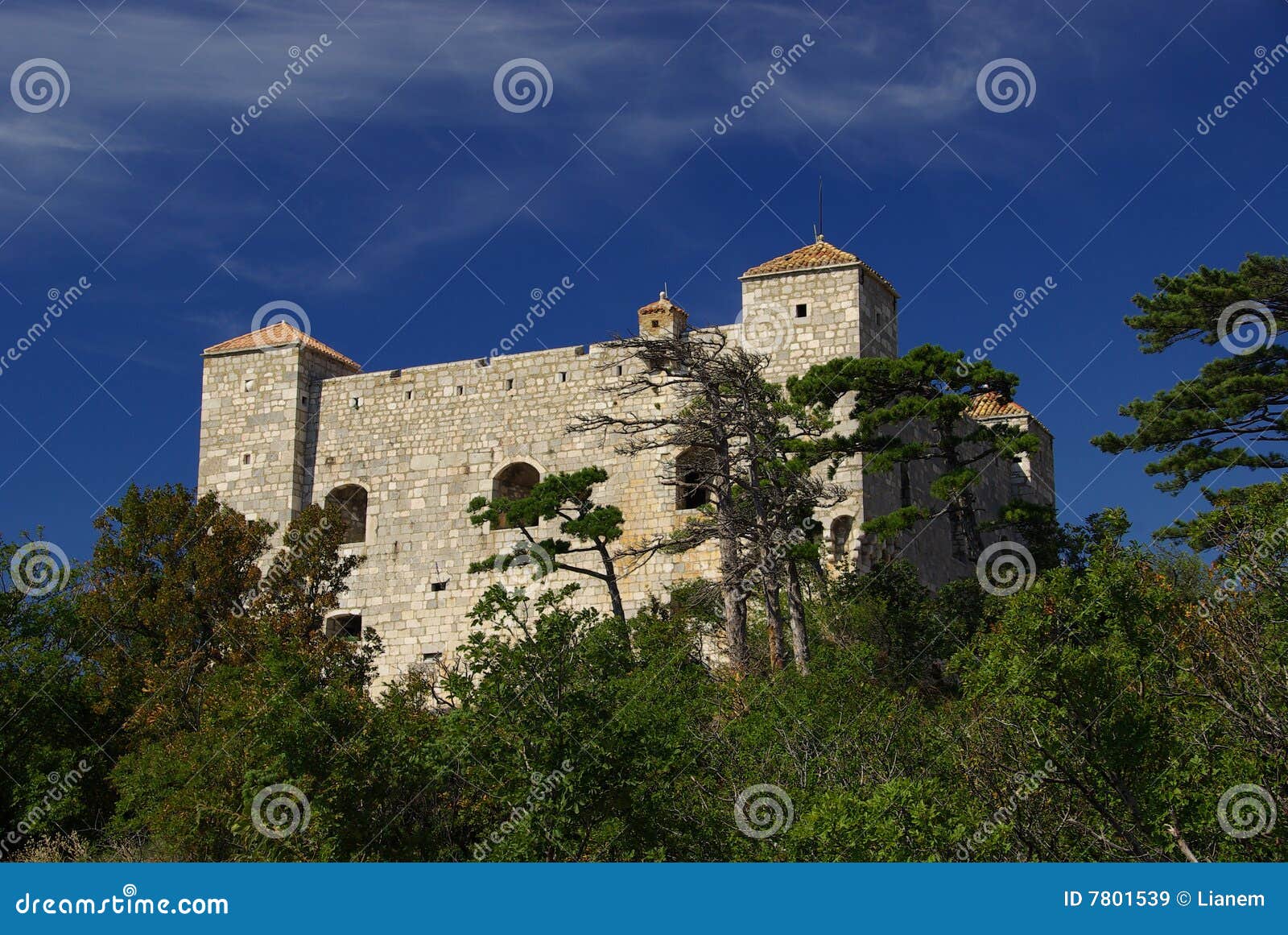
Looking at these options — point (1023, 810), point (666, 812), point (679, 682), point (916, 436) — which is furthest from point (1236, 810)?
point (916, 436)

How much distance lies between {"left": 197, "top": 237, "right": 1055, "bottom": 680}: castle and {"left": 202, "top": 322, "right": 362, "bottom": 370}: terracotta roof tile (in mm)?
37

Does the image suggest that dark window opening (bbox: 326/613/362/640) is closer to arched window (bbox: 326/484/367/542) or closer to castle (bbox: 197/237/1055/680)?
castle (bbox: 197/237/1055/680)

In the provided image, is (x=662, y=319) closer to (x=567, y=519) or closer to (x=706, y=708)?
(x=567, y=519)

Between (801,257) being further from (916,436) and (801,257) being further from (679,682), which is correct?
(679,682)

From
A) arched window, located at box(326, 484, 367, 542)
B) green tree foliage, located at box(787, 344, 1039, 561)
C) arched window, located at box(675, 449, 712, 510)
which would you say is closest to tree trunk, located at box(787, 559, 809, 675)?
green tree foliage, located at box(787, 344, 1039, 561)

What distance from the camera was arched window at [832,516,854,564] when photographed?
22484 mm

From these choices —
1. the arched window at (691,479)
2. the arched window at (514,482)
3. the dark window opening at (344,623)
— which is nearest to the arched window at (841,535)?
the arched window at (691,479)

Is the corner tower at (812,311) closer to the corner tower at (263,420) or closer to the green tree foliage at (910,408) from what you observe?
the green tree foliage at (910,408)

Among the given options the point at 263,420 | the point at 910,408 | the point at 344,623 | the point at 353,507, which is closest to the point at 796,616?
the point at 910,408

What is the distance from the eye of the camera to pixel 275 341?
27906 millimetres

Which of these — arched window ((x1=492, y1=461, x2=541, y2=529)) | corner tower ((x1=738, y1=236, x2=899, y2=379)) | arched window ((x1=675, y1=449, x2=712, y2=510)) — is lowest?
arched window ((x1=675, y1=449, x2=712, y2=510))

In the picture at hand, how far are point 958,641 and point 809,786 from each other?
22.6 feet

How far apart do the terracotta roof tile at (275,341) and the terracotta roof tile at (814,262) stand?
8547mm

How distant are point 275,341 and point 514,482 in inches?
208
